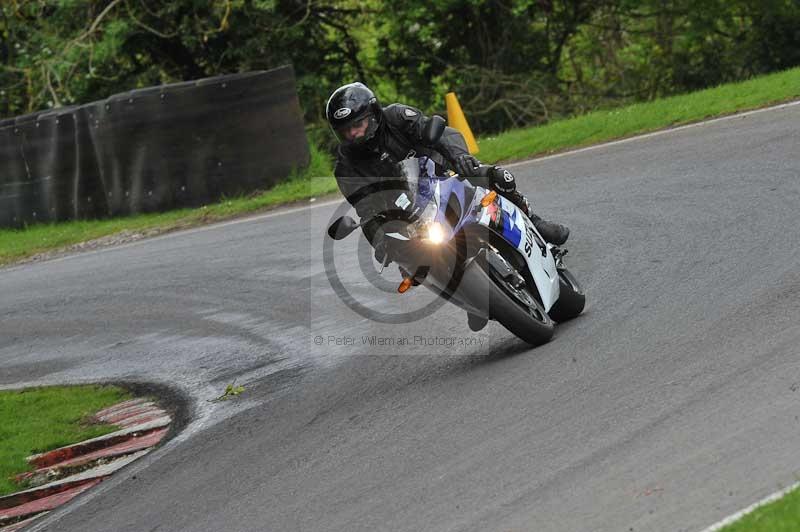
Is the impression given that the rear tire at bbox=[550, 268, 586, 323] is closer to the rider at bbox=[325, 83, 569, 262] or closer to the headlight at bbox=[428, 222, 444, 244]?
the rider at bbox=[325, 83, 569, 262]

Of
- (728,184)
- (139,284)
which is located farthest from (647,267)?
(139,284)

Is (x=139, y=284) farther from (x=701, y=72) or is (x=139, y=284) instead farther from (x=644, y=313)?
(x=701, y=72)

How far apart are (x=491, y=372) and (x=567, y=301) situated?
1.00 m

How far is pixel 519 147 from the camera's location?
53.7 feet

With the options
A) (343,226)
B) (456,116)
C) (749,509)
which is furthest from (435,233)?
(456,116)

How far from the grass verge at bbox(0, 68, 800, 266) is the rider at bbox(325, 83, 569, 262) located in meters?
8.33

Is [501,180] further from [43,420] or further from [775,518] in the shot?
[775,518]

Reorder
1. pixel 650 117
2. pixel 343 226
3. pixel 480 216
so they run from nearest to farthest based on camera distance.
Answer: pixel 343 226 < pixel 480 216 < pixel 650 117

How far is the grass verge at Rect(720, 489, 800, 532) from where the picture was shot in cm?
415

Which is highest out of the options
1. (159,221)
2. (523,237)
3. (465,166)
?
(465,166)

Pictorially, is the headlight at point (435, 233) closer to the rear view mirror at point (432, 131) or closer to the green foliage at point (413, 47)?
the rear view mirror at point (432, 131)

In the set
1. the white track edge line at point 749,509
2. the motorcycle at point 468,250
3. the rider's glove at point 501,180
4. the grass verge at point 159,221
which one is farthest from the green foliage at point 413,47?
the white track edge line at point 749,509

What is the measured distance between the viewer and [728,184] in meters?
11.2

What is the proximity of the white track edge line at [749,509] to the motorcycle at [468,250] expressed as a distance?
289cm
